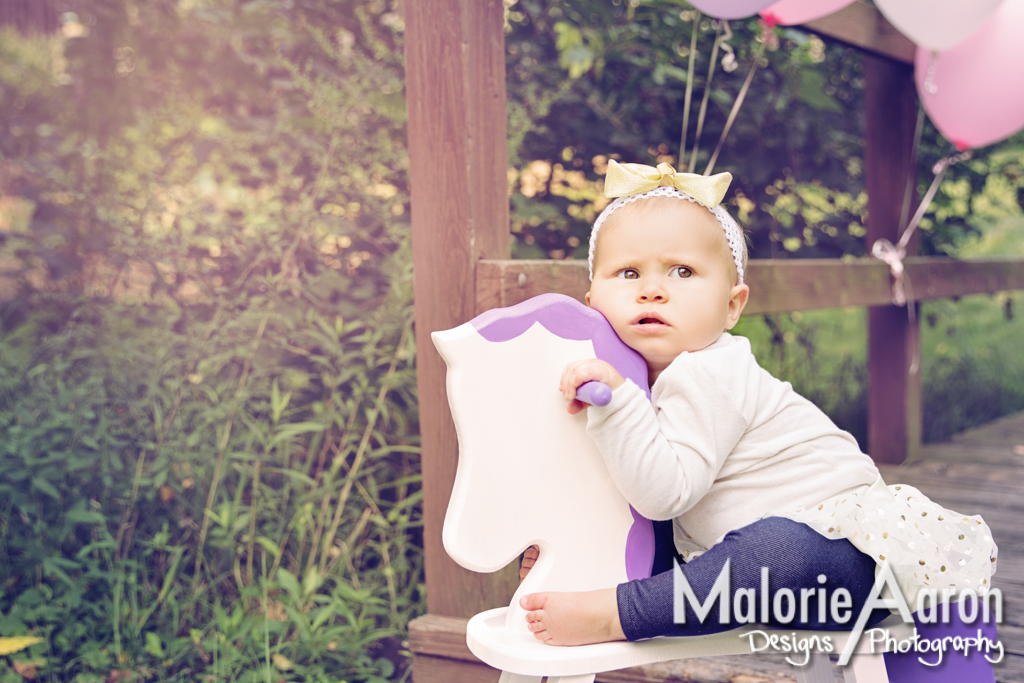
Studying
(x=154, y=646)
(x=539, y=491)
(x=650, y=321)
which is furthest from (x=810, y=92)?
(x=154, y=646)

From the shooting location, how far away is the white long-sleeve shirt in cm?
100

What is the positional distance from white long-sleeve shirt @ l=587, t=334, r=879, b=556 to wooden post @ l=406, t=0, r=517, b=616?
0.51 metres

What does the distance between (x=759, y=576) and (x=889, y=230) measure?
239cm

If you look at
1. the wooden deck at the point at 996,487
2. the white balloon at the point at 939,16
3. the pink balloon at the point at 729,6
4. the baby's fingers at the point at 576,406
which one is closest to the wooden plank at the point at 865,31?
the white balloon at the point at 939,16

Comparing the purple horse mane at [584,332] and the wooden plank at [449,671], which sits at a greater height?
the purple horse mane at [584,332]

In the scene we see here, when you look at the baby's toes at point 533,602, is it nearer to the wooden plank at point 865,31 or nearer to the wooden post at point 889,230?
the wooden plank at point 865,31

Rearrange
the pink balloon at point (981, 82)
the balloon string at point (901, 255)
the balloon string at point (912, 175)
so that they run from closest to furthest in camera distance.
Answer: the pink balloon at point (981, 82), the balloon string at point (901, 255), the balloon string at point (912, 175)

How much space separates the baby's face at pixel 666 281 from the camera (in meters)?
1.10

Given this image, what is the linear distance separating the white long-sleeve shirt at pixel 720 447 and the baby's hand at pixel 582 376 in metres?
0.02

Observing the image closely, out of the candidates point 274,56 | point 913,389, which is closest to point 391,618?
point 274,56

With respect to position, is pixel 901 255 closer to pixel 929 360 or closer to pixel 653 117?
pixel 653 117

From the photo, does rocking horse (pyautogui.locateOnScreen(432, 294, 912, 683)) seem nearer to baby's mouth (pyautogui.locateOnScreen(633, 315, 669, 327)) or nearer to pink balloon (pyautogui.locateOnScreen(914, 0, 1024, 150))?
baby's mouth (pyautogui.locateOnScreen(633, 315, 669, 327))

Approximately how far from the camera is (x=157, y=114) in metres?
3.02

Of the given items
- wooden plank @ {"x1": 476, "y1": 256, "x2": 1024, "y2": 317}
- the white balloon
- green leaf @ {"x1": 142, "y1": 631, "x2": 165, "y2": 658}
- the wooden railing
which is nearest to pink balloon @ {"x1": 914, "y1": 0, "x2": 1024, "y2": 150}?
the white balloon
